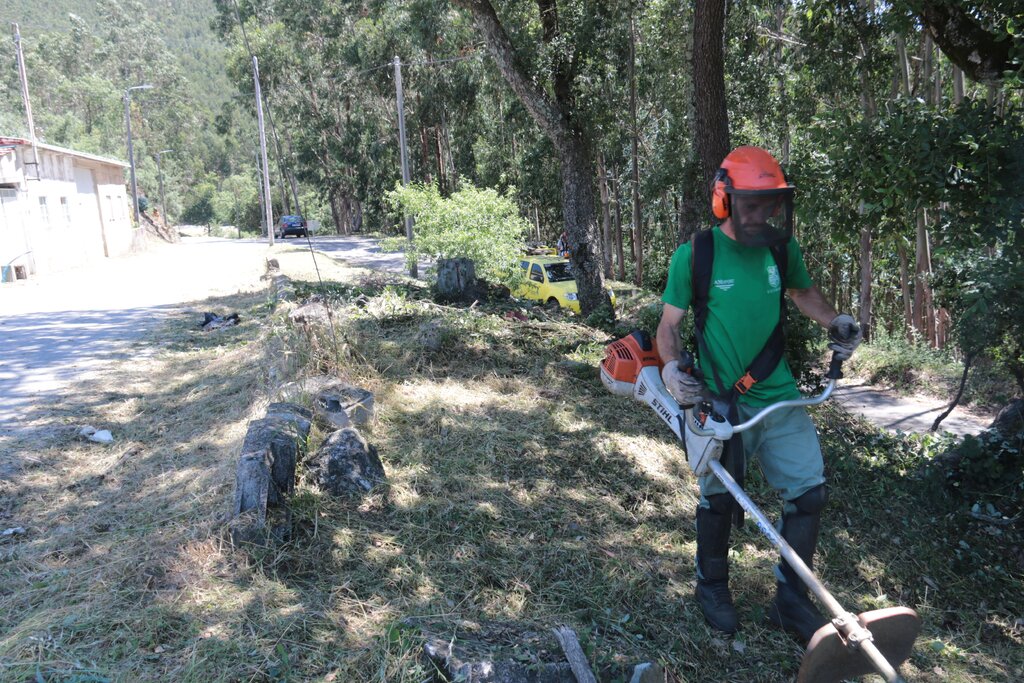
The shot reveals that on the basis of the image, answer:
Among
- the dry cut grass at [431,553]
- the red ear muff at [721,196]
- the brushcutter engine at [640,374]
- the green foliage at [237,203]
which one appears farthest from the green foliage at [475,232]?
the green foliage at [237,203]

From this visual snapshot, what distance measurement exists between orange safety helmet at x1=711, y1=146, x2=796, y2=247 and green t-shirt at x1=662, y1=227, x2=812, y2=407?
11 cm

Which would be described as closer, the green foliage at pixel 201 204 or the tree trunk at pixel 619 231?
the tree trunk at pixel 619 231

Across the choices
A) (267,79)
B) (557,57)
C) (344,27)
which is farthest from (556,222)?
(557,57)

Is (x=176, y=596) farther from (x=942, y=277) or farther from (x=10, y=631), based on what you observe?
(x=942, y=277)

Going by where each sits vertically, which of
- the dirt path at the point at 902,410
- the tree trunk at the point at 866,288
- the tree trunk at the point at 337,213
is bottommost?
the dirt path at the point at 902,410

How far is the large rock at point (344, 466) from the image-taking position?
4332 millimetres

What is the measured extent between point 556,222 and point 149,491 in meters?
34.3

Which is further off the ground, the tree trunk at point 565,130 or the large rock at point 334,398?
the tree trunk at point 565,130

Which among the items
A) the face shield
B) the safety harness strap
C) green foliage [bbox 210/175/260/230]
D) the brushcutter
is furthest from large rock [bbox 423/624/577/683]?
green foliage [bbox 210/175/260/230]

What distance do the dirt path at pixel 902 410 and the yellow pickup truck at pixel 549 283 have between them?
5.67 m

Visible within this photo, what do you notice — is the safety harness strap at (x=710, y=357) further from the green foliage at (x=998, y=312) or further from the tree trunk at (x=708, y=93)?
the tree trunk at (x=708, y=93)

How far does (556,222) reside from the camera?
125 feet

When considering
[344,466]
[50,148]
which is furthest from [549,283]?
[50,148]

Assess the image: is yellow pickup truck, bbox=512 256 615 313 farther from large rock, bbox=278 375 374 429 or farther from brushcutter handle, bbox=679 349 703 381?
brushcutter handle, bbox=679 349 703 381
